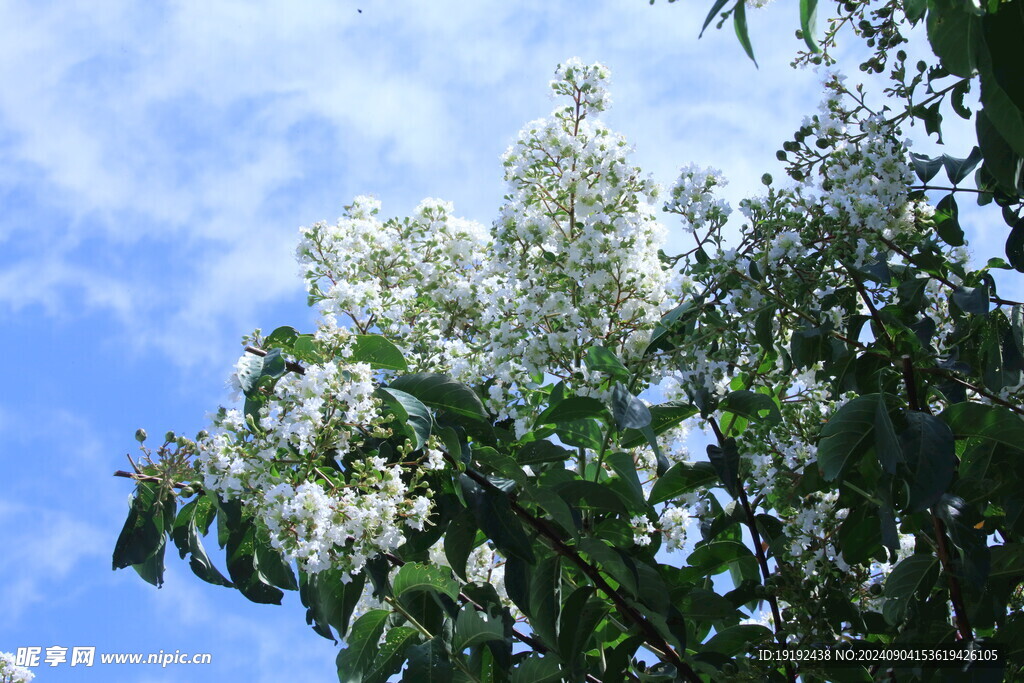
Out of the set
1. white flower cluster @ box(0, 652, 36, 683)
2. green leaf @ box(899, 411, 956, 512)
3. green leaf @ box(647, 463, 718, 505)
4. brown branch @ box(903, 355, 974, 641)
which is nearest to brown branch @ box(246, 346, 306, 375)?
green leaf @ box(647, 463, 718, 505)

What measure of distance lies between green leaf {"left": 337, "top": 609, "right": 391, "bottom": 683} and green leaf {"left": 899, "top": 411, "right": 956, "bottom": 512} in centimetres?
116

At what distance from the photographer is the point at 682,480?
2.27 m

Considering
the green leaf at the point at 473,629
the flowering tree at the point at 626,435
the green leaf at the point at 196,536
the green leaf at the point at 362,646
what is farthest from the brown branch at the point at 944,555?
the green leaf at the point at 196,536

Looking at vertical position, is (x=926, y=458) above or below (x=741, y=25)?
below

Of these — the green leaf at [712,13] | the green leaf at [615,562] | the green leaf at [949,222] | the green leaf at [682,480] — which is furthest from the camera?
the green leaf at [949,222]

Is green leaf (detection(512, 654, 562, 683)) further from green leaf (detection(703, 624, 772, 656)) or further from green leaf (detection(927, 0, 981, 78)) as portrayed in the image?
green leaf (detection(927, 0, 981, 78))

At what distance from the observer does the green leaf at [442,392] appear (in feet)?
6.57

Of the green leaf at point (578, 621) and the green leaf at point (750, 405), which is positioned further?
the green leaf at point (750, 405)

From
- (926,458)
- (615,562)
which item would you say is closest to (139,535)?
(615,562)

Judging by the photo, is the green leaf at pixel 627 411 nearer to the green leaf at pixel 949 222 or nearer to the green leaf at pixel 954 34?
the green leaf at pixel 954 34

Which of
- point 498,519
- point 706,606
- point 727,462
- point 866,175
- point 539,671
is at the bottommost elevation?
point 539,671

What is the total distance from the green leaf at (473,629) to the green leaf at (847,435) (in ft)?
2.48

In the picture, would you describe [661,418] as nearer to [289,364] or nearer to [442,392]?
[442,392]

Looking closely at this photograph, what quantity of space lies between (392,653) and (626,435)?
729mm
